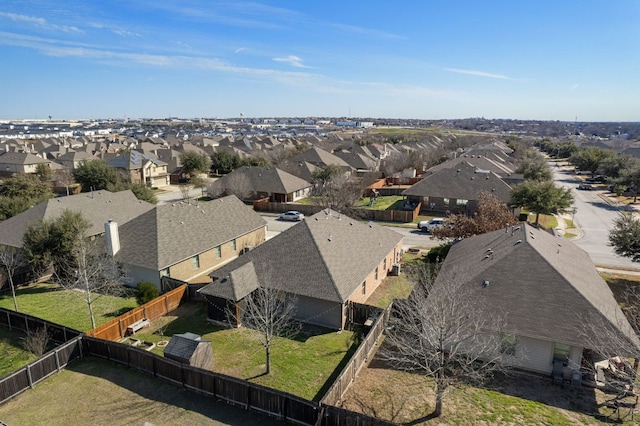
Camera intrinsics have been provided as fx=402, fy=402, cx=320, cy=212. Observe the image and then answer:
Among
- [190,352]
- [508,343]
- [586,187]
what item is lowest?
[190,352]

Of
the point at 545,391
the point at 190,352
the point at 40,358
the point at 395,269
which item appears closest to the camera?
the point at 545,391

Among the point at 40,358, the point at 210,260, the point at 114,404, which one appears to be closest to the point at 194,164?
the point at 210,260

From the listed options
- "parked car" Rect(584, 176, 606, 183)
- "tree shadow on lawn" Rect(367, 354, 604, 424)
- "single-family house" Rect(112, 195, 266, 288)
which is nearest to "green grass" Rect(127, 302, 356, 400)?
"tree shadow on lawn" Rect(367, 354, 604, 424)

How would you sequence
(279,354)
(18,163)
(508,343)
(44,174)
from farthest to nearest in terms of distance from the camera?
(18,163) < (44,174) < (279,354) < (508,343)

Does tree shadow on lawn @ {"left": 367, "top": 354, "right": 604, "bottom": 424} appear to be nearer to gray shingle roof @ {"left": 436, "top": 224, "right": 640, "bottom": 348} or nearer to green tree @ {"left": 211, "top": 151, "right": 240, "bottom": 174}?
gray shingle roof @ {"left": 436, "top": 224, "right": 640, "bottom": 348}

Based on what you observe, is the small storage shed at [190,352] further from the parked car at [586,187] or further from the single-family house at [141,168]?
the parked car at [586,187]

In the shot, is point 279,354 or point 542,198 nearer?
point 279,354

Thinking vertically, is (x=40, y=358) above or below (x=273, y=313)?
below

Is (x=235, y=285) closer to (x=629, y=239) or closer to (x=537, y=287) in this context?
(x=537, y=287)
